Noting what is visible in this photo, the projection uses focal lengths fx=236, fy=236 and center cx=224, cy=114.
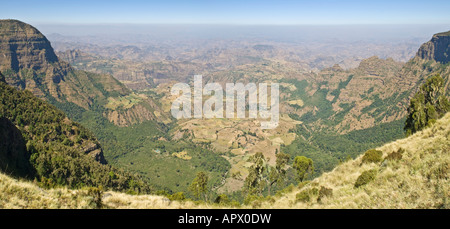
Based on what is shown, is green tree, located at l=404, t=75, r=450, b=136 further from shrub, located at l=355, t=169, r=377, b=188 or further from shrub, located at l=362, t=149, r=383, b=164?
shrub, located at l=355, t=169, r=377, b=188

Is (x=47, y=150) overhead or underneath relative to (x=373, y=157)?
underneath

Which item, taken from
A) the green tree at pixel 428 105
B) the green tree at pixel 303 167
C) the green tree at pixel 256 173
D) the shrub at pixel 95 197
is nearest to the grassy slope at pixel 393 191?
the shrub at pixel 95 197

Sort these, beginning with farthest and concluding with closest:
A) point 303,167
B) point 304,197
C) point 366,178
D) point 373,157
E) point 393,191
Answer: point 303,167, point 373,157, point 304,197, point 366,178, point 393,191

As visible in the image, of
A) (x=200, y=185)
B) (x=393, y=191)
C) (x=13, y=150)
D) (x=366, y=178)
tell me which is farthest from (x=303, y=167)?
(x=13, y=150)

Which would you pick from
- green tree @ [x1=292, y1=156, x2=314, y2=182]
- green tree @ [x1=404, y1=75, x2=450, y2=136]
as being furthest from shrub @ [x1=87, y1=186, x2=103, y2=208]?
green tree @ [x1=404, y1=75, x2=450, y2=136]

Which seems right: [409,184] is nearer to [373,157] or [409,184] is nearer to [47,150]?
[373,157]

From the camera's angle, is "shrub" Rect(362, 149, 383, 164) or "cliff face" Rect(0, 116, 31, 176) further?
"cliff face" Rect(0, 116, 31, 176)

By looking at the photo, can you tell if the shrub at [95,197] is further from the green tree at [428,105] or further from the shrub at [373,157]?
the green tree at [428,105]
